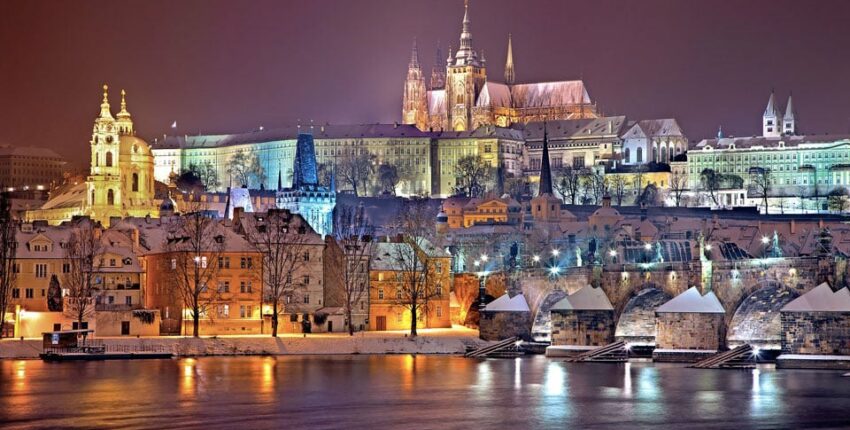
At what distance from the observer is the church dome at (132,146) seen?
6969 inches

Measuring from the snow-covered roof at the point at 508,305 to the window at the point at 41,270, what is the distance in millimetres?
24966

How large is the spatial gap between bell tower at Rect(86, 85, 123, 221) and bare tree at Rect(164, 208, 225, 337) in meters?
82.8

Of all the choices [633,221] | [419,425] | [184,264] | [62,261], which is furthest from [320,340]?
[633,221]

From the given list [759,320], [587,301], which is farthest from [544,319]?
[759,320]

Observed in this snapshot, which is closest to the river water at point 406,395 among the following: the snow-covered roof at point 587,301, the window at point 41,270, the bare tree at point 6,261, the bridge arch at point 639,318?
the snow-covered roof at point 587,301

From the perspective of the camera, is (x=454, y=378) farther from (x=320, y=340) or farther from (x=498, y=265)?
(x=498, y=265)

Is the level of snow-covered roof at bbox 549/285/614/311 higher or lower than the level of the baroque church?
lower

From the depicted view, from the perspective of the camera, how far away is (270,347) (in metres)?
87.1

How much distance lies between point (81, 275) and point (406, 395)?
29160mm

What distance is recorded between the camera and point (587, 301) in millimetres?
85188

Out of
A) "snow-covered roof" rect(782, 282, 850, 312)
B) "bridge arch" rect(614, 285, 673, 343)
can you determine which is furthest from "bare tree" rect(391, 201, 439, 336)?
"snow-covered roof" rect(782, 282, 850, 312)

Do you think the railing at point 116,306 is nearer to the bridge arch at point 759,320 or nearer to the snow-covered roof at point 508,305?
the snow-covered roof at point 508,305

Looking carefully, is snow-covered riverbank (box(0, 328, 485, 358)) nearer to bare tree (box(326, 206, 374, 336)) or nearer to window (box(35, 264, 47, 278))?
bare tree (box(326, 206, 374, 336))

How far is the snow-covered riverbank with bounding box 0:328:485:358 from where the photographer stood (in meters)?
85.8
